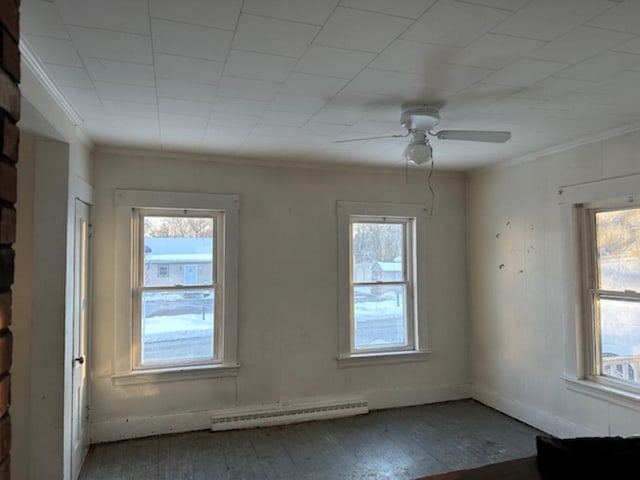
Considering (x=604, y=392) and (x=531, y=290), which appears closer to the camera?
(x=604, y=392)

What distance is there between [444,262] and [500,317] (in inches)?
32.1

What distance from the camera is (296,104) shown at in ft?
8.77

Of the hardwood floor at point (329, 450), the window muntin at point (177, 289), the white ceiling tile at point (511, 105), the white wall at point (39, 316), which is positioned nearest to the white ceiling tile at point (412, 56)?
the white ceiling tile at point (511, 105)

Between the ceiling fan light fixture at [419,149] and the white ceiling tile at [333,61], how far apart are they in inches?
29.4

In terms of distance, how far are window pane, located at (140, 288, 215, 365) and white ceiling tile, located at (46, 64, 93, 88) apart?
2074mm

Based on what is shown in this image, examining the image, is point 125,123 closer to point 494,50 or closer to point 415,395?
point 494,50

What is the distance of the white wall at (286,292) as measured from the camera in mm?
3773

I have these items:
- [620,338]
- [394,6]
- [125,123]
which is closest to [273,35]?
[394,6]

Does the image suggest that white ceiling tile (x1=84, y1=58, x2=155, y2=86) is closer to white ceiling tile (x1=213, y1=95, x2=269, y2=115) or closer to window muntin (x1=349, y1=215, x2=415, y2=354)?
white ceiling tile (x1=213, y1=95, x2=269, y2=115)

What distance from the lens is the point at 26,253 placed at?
2.64 meters

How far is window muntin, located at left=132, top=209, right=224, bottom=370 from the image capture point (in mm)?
3928

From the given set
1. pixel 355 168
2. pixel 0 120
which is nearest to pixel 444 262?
pixel 355 168

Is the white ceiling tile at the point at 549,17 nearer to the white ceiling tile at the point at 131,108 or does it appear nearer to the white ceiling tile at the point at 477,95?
the white ceiling tile at the point at 477,95

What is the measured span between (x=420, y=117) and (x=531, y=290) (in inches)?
88.8
